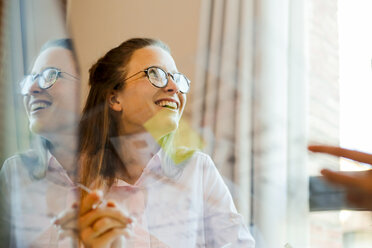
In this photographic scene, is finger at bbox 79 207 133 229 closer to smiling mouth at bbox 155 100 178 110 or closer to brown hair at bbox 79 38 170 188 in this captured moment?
brown hair at bbox 79 38 170 188

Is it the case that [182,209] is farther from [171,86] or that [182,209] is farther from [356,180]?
[356,180]

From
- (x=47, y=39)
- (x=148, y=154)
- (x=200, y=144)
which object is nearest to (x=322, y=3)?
(x=200, y=144)

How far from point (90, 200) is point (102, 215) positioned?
0.15 ft

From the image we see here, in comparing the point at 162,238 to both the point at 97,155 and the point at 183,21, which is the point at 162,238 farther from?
the point at 183,21

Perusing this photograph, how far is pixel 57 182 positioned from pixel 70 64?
11.0 inches

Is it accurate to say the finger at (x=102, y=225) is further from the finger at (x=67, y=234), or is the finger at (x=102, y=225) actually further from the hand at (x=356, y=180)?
the hand at (x=356, y=180)

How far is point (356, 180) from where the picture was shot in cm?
77

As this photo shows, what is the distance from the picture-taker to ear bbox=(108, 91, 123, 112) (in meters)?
1.01

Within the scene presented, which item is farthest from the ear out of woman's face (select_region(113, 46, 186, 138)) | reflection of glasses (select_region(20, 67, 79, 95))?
reflection of glasses (select_region(20, 67, 79, 95))

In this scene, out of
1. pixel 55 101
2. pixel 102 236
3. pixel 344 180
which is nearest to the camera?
pixel 344 180

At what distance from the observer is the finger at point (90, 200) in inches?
38.0

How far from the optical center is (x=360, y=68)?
3.75ft

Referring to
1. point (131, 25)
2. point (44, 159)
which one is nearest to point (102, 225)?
point (44, 159)

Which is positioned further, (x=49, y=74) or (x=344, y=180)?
(x=49, y=74)
